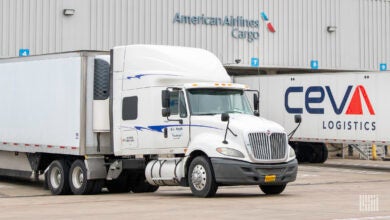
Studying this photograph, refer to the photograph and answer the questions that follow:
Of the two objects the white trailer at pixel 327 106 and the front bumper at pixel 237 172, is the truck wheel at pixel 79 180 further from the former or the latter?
the white trailer at pixel 327 106

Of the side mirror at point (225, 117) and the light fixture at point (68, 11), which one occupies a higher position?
the light fixture at point (68, 11)

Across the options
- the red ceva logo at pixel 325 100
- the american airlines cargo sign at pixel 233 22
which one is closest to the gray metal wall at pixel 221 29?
the american airlines cargo sign at pixel 233 22

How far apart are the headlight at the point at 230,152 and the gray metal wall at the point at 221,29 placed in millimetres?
20025

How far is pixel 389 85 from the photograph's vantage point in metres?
32.4

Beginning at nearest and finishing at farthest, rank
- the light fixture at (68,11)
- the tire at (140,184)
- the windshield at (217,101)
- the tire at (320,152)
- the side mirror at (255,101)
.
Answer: the windshield at (217,101) < the side mirror at (255,101) < the tire at (140,184) < the tire at (320,152) < the light fixture at (68,11)

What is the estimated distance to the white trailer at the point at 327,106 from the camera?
107ft

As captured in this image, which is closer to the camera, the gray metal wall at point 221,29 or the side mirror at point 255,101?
the side mirror at point 255,101

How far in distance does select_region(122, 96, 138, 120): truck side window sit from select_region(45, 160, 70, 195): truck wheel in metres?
2.07

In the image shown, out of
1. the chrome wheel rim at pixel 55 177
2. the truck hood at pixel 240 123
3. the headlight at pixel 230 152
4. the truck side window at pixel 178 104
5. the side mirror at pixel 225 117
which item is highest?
the truck side window at pixel 178 104

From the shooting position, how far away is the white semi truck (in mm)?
19562

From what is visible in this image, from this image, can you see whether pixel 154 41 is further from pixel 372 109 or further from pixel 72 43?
pixel 372 109

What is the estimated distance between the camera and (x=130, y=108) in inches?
836

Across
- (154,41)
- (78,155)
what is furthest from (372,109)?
(78,155)

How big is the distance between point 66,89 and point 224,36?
74.8 feet
